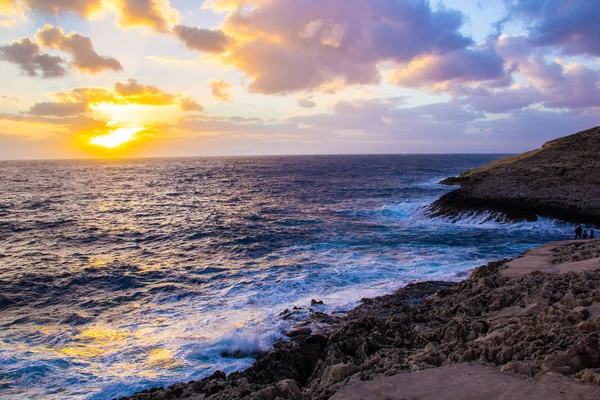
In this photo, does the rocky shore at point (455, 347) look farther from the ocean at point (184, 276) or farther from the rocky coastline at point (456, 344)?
the ocean at point (184, 276)

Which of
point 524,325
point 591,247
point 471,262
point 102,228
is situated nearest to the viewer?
point 524,325

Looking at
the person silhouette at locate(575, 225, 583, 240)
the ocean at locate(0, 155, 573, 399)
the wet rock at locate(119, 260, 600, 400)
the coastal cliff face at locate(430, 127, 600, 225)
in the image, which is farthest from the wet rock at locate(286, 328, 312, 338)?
the coastal cliff face at locate(430, 127, 600, 225)

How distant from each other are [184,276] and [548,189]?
34775 millimetres

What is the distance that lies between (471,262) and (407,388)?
1636cm

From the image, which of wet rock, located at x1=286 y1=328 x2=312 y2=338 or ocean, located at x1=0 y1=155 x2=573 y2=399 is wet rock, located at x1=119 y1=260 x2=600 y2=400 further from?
ocean, located at x1=0 y1=155 x2=573 y2=399

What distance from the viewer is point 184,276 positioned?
67.4 feet

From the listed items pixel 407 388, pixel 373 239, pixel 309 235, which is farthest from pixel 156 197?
pixel 407 388

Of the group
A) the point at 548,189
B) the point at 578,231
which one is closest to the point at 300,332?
the point at 578,231

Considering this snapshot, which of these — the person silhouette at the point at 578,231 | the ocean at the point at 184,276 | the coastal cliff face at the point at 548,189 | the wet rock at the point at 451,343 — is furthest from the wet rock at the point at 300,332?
the coastal cliff face at the point at 548,189

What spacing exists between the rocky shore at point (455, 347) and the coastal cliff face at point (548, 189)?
67.9 ft

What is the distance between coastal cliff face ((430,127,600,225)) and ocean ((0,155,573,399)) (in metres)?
1.97

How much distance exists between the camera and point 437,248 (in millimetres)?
25125

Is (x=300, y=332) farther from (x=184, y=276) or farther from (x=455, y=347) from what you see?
(x=184, y=276)

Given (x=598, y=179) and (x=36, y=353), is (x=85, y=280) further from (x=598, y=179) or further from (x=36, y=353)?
(x=598, y=179)
